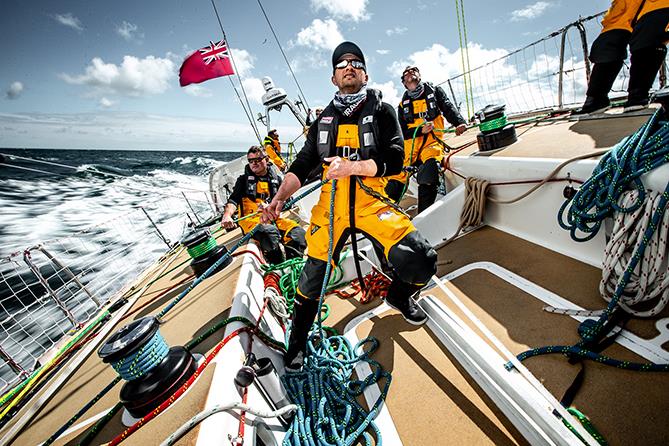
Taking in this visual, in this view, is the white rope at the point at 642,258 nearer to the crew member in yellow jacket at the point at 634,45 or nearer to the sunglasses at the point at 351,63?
the sunglasses at the point at 351,63

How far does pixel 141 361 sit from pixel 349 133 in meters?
1.71

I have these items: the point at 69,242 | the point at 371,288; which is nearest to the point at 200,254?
the point at 371,288

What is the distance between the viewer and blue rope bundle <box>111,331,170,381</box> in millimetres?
1191

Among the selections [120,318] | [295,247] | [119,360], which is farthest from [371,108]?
[120,318]

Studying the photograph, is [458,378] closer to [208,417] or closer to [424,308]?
[424,308]

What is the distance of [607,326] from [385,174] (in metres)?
1.55

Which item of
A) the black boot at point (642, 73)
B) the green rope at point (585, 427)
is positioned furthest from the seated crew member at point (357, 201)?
the black boot at point (642, 73)

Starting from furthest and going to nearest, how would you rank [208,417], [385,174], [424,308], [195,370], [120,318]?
[120,318], [424,308], [385,174], [195,370], [208,417]

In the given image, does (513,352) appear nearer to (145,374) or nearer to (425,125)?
(145,374)

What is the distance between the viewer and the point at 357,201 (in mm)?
1936

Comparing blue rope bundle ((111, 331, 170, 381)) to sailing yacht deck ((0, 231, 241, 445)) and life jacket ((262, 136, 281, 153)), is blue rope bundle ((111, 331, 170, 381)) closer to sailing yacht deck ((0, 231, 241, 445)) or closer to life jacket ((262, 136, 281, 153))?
sailing yacht deck ((0, 231, 241, 445))

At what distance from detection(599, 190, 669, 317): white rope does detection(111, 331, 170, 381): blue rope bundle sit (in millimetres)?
2451

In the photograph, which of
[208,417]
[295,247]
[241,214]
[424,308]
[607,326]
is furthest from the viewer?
[241,214]

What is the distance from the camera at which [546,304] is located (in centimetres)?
204
